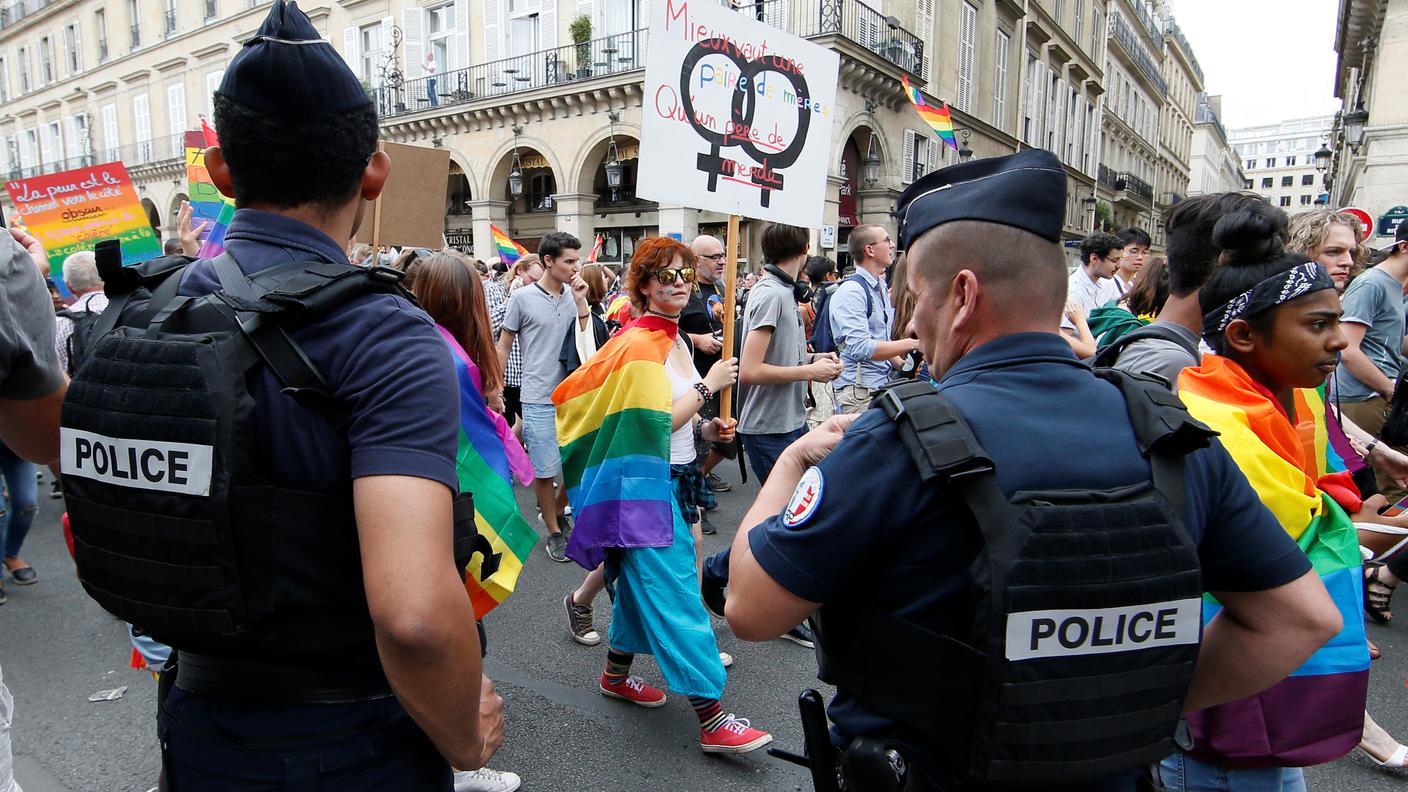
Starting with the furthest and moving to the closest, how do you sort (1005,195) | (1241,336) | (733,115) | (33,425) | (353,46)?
(353,46) < (733,115) < (1241,336) < (33,425) < (1005,195)

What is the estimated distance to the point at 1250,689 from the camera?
4.36 feet

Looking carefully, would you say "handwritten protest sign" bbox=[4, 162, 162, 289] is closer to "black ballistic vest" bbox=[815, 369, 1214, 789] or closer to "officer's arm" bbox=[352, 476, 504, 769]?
"officer's arm" bbox=[352, 476, 504, 769]

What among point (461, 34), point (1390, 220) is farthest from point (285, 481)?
point (461, 34)

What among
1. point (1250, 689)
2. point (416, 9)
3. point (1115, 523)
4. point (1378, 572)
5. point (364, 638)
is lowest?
point (1378, 572)

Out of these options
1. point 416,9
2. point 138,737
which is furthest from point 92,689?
point 416,9

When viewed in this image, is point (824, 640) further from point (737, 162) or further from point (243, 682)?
point (737, 162)

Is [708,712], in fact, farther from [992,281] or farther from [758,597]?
[992,281]

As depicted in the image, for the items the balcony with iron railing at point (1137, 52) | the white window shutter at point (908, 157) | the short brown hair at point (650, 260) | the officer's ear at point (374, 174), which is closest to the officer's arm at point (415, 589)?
the officer's ear at point (374, 174)

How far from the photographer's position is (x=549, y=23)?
62.5 feet

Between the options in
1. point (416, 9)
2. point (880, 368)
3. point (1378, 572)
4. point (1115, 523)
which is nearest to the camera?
point (1115, 523)

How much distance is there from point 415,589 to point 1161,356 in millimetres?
1904

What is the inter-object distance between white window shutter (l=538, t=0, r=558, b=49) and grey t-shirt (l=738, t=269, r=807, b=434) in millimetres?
17051

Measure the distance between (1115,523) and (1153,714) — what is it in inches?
13.1

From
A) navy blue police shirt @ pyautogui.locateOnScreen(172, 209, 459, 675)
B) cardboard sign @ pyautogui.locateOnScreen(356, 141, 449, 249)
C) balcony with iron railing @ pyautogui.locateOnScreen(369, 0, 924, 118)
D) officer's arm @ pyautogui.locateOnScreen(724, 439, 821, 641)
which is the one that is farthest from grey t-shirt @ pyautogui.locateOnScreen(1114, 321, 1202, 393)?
balcony with iron railing @ pyautogui.locateOnScreen(369, 0, 924, 118)
